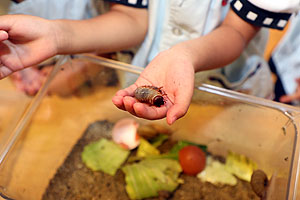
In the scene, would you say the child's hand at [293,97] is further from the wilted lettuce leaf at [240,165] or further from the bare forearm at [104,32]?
the bare forearm at [104,32]

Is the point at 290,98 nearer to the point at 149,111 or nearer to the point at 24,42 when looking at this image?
the point at 149,111

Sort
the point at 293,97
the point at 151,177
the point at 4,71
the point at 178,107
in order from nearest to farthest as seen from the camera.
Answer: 1. the point at 178,107
2. the point at 4,71
3. the point at 151,177
4. the point at 293,97

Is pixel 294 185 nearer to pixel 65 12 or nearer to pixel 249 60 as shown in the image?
pixel 249 60

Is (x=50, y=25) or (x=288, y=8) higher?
(x=288, y=8)

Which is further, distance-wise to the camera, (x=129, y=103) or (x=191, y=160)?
(x=191, y=160)

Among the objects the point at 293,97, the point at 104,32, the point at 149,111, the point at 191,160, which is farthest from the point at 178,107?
the point at 293,97

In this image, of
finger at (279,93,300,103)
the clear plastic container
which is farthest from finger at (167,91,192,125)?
finger at (279,93,300,103)

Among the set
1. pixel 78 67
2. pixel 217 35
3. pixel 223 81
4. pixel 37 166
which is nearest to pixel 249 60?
pixel 223 81
